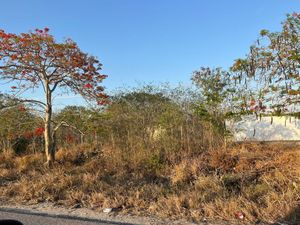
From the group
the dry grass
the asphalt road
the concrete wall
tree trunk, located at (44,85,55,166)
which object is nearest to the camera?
the asphalt road

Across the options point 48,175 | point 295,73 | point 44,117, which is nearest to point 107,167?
point 48,175

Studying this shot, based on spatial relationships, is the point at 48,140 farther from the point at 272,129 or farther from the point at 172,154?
the point at 272,129

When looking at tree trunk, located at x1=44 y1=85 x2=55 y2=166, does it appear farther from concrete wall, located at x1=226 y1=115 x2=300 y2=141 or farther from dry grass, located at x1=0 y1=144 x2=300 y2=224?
concrete wall, located at x1=226 y1=115 x2=300 y2=141

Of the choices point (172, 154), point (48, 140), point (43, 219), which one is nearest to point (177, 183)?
point (172, 154)

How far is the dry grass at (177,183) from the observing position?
241 inches

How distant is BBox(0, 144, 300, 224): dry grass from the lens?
241 inches

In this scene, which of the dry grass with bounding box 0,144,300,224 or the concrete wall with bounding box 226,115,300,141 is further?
the concrete wall with bounding box 226,115,300,141

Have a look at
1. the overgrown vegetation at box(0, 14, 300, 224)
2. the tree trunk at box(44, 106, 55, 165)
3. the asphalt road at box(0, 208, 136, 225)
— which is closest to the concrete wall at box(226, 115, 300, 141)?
the overgrown vegetation at box(0, 14, 300, 224)

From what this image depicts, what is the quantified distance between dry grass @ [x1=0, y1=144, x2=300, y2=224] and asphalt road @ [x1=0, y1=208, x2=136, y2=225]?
0.70m

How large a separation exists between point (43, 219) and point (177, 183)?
3077 mm

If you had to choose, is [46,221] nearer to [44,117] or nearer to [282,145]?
[44,117]

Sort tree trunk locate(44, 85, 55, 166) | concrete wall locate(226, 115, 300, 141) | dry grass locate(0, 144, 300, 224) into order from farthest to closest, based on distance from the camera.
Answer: concrete wall locate(226, 115, 300, 141), tree trunk locate(44, 85, 55, 166), dry grass locate(0, 144, 300, 224)

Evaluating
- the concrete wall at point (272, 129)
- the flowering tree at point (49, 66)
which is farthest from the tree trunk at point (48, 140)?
the concrete wall at point (272, 129)

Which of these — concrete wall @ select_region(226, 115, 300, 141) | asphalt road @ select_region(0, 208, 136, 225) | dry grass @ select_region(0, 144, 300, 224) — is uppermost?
concrete wall @ select_region(226, 115, 300, 141)
